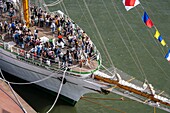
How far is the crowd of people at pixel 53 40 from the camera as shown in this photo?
1106 inches

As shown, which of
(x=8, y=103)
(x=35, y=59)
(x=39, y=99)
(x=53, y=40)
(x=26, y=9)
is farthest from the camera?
(x=26, y=9)

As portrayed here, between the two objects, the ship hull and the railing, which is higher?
the railing

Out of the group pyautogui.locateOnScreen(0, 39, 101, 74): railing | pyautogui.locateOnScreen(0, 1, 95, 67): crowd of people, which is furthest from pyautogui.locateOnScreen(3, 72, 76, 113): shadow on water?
pyautogui.locateOnScreen(0, 1, 95, 67): crowd of people

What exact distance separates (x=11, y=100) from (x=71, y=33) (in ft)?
27.8

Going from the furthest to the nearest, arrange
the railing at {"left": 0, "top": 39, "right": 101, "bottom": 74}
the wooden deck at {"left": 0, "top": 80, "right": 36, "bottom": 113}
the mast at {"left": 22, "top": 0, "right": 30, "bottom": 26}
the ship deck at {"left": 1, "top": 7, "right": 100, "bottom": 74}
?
the mast at {"left": 22, "top": 0, "right": 30, "bottom": 26} → the railing at {"left": 0, "top": 39, "right": 101, "bottom": 74} → the ship deck at {"left": 1, "top": 7, "right": 100, "bottom": 74} → the wooden deck at {"left": 0, "top": 80, "right": 36, "bottom": 113}

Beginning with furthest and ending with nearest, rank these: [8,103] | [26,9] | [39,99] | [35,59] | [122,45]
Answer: [122,45] → [26,9] → [39,99] → [35,59] → [8,103]

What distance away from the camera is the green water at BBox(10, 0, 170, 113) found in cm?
2986

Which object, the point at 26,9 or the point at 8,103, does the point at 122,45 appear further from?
the point at 8,103

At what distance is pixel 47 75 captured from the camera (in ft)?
94.8

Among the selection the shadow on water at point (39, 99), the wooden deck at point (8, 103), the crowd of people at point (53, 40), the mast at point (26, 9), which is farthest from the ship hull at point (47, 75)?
the mast at point (26, 9)

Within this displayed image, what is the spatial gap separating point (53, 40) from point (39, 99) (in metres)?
5.13

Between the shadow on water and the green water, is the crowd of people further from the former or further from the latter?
the green water

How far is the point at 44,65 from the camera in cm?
2834

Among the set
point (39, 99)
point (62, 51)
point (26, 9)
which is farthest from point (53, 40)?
point (39, 99)
